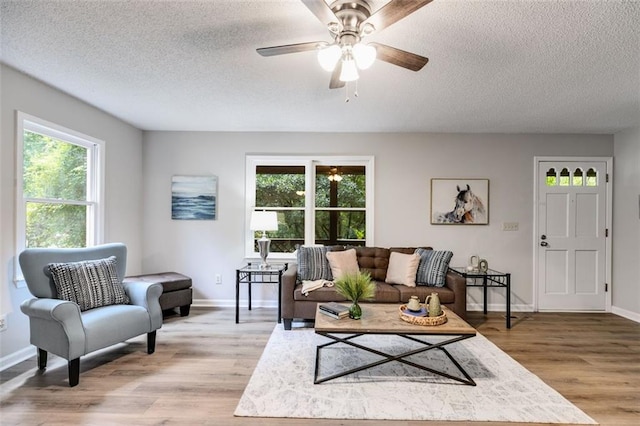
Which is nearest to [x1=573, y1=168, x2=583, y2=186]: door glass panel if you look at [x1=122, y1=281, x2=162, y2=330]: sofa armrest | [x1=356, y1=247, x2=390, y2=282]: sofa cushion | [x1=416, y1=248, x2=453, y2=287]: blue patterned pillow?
[x1=416, y1=248, x2=453, y2=287]: blue patterned pillow

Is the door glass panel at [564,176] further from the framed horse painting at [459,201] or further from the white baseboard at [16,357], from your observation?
the white baseboard at [16,357]

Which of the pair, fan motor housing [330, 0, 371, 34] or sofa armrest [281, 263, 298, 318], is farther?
sofa armrest [281, 263, 298, 318]

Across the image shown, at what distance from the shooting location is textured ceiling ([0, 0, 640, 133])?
189 cm

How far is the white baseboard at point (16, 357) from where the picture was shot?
2581mm

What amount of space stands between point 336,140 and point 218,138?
5.42ft

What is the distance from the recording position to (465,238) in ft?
14.6

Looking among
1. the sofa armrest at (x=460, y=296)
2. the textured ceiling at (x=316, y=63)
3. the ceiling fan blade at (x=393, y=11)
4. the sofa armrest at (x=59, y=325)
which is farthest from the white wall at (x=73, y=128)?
the sofa armrest at (x=460, y=296)

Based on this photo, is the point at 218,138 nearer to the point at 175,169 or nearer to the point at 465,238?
the point at 175,169

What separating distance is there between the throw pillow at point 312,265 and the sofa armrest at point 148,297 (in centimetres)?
152

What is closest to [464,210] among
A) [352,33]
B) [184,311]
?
[352,33]

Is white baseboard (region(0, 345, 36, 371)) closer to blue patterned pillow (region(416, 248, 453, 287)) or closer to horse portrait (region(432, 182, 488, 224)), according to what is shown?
blue patterned pillow (region(416, 248, 453, 287))

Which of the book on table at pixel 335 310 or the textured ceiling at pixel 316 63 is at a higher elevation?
the textured ceiling at pixel 316 63

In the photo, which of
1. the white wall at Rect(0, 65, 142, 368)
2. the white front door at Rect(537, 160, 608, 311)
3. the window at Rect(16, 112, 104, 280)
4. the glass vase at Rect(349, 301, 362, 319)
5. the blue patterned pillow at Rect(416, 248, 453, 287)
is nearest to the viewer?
the glass vase at Rect(349, 301, 362, 319)

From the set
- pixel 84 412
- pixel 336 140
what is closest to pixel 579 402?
pixel 84 412
